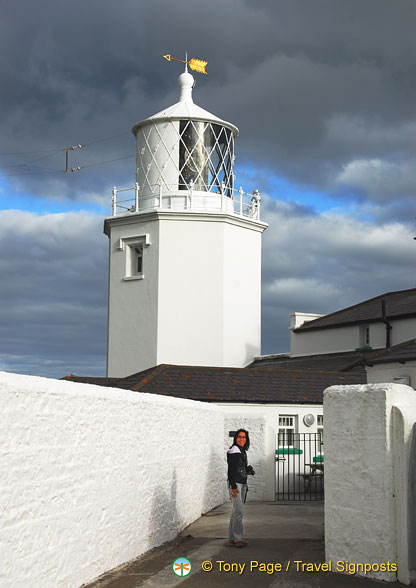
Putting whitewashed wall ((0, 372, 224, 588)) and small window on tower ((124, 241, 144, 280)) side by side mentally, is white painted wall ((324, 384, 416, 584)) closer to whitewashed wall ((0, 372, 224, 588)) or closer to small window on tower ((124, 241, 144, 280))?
whitewashed wall ((0, 372, 224, 588))

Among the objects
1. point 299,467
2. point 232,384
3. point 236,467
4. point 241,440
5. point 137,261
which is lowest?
point 299,467

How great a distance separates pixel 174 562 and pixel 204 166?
2066 centimetres

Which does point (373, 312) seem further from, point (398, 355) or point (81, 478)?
point (81, 478)

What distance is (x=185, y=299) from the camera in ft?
93.1

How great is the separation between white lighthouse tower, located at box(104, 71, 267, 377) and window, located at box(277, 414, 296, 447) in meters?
7.04

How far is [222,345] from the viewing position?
28.2 meters

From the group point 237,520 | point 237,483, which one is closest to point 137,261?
point 237,483

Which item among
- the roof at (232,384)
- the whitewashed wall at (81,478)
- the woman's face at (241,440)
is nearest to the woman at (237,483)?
the woman's face at (241,440)

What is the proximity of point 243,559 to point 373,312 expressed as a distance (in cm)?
2057

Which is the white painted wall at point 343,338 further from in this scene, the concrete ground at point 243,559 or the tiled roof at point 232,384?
the concrete ground at point 243,559

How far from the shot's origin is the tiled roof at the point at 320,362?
88.1 ft

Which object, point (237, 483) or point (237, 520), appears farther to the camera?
point (237, 483)

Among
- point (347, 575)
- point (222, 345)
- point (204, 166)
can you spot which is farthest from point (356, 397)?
point (204, 166)

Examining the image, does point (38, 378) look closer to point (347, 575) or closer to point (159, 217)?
point (347, 575)
